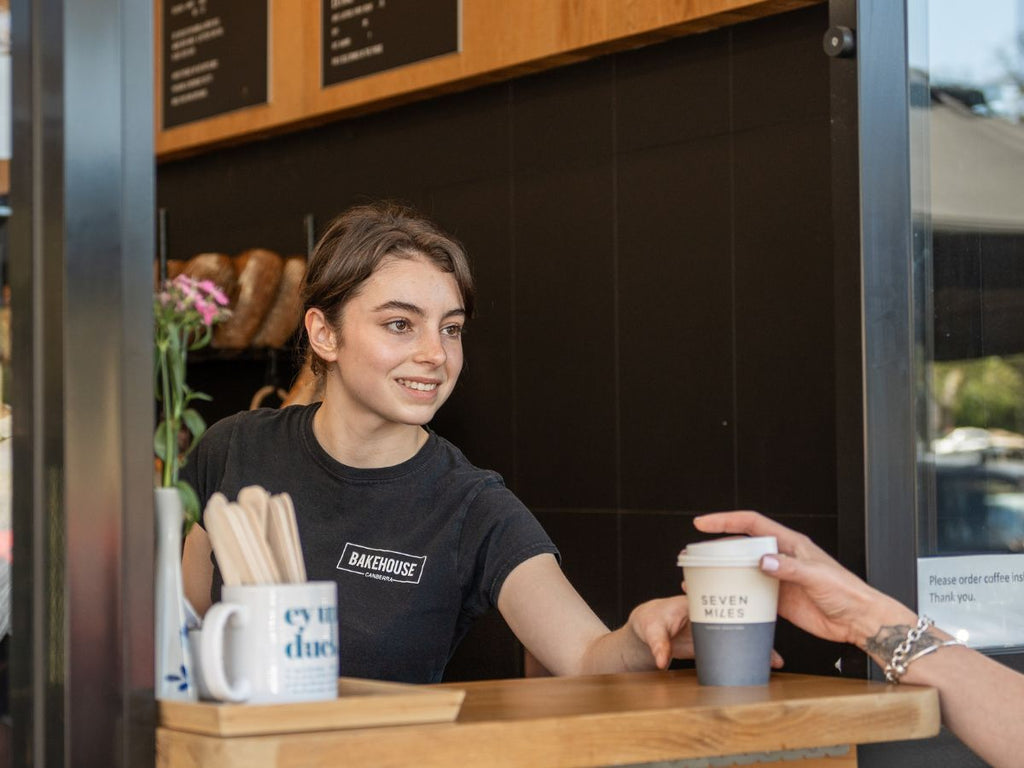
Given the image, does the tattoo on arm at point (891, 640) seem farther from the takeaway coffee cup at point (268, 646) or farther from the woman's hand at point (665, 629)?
the takeaway coffee cup at point (268, 646)

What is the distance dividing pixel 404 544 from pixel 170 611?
841mm

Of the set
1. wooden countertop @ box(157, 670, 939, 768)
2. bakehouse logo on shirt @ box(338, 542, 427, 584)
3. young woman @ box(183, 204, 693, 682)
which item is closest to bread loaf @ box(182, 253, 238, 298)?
young woman @ box(183, 204, 693, 682)

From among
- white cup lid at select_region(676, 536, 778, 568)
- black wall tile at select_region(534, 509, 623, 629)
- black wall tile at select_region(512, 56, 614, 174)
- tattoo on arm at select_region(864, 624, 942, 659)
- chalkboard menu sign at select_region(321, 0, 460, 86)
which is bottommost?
black wall tile at select_region(534, 509, 623, 629)

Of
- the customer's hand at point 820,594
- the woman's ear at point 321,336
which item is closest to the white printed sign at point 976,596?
the customer's hand at point 820,594

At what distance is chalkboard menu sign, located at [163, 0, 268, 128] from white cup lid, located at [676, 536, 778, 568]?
2.97m

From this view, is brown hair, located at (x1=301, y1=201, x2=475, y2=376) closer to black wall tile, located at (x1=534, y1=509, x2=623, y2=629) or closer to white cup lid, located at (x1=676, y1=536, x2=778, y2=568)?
white cup lid, located at (x1=676, y1=536, x2=778, y2=568)

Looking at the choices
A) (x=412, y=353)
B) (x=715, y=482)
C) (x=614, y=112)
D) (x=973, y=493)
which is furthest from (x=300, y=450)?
(x=614, y=112)

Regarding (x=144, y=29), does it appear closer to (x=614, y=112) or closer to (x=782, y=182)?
(x=782, y=182)

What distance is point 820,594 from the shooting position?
147cm

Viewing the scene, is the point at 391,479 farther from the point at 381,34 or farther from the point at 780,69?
the point at 381,34

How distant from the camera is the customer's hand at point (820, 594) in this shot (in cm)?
146

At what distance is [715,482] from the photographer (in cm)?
305

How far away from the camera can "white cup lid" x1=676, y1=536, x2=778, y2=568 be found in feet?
4.62

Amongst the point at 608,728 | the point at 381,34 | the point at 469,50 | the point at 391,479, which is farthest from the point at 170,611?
the point at 381,34
